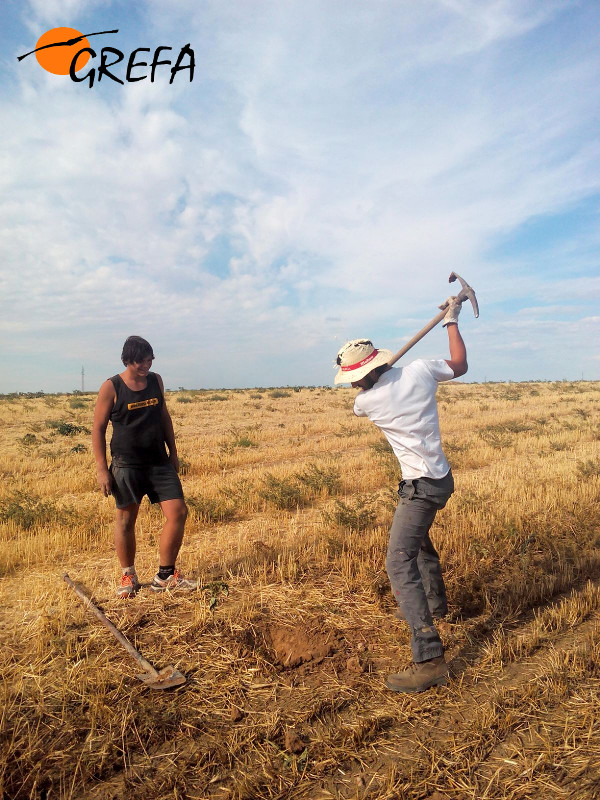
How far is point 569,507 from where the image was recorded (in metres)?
7.39

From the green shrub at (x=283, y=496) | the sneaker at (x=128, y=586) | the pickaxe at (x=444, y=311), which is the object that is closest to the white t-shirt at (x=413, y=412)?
the pickaxe at (x=444, y=311)

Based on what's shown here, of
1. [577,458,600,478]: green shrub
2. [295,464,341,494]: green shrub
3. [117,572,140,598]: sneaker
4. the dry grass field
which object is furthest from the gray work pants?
[577,458,600,478]: green shrub

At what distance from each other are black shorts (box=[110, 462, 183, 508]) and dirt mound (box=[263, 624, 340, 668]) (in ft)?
5.14

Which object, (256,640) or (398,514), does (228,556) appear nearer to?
(256,640)

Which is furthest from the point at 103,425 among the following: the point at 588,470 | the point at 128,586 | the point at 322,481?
the point at 588,470

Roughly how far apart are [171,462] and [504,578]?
3.55m

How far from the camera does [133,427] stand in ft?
16.0

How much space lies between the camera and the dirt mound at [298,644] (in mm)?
3963

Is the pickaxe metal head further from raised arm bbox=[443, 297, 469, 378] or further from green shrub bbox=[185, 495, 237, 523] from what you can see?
green shrub bbox=[185, 495, 237, 523]

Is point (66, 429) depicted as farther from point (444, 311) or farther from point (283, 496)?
point (444, 311)

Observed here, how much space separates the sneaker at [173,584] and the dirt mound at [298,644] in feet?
3.32

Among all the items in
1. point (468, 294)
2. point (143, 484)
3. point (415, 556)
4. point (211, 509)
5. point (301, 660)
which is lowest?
point (301, 660)

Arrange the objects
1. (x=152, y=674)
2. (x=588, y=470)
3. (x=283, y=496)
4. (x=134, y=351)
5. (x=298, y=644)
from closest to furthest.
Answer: (x=152, y=674) < (x=298, y=644) < (x=134, y=351) < (x=283, y=496) < (x=588, y=470)

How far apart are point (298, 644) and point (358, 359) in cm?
229
